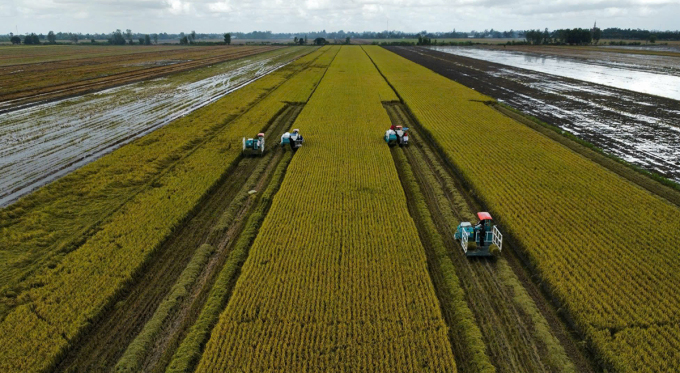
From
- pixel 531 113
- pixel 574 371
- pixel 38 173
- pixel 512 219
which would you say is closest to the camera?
pixel 574 371

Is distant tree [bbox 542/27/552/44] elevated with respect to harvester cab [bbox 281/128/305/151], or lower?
elevated

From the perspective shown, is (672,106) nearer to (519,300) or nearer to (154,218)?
(519,300)

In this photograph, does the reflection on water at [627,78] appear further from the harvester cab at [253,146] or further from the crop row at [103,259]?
the crop row at [103,259]

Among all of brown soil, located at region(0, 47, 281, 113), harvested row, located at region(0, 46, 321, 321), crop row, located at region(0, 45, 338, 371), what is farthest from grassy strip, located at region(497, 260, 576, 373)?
brown soil, located at region(0, 47, 281, 113)

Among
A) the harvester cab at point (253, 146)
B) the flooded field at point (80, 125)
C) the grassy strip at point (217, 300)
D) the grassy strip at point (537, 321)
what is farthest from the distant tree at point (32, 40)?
the grassy strip at point (537, 321)

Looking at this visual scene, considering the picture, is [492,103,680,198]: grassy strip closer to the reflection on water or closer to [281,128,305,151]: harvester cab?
[281,128,305,151]: harvester cab

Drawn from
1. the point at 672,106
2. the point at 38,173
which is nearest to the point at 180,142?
the point at 38,173

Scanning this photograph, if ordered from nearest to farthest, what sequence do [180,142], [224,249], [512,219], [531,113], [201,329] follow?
[201,329] < [224,249] < [512,219] < [180,142] < [531,113]
